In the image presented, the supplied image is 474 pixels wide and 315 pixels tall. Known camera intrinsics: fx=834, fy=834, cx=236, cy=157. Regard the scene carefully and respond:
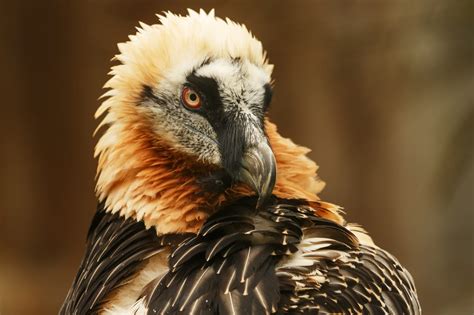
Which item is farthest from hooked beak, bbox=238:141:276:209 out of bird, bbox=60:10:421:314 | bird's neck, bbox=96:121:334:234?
bird's neck, bbox=96:121:334:234

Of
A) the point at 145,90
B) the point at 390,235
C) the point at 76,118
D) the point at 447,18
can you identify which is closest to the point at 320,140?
the point at 390,235

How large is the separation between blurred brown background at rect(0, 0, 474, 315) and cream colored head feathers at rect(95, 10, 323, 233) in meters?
1.96

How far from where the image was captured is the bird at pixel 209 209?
6.22 ft

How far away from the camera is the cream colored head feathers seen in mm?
2215

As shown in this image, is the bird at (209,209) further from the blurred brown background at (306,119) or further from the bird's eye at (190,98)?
the blurred brown background at (306,119)

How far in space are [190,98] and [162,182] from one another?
0.25m

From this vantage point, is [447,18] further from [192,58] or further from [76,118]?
[76,118]

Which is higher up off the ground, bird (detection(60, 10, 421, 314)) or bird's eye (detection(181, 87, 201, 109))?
bird's eye (detection(181, 87, 201, 109))

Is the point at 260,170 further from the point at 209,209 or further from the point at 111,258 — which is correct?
the point at 111,258

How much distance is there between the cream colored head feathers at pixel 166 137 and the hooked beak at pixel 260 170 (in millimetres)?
174

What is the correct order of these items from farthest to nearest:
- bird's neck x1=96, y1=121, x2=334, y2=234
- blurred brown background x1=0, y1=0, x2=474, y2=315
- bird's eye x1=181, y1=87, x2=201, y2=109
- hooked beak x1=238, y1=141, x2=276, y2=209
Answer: blurred brown background x1=0, y1=0, x2=474, y2=315 → bird's eye x1=181, y1=87, x2=201, y2=109 → bird's neck x1=96, y1=121, x2=334, y2=234 → hooked beak x1=238, y1=141, x2=276, y2=209

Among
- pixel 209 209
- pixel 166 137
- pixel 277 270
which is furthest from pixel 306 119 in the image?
pixel 277 270

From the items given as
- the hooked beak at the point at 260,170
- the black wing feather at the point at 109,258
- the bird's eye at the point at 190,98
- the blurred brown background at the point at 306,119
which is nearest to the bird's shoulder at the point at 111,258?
the black wing feather at the point at 109,258

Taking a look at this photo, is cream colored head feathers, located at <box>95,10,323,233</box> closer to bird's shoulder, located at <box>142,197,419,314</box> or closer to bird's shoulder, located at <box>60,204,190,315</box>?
bird's shoulder, located at <box>60,204,190,315</box>
